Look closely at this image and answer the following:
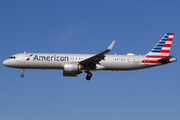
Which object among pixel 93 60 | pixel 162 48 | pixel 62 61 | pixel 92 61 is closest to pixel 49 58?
pixel 62 61

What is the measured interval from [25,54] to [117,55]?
45.1 ft

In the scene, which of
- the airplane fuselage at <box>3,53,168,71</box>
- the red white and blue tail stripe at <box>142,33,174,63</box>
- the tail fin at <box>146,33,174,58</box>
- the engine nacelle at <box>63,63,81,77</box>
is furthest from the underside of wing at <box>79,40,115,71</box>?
the tail fin at <box>146,33,174,58</box>

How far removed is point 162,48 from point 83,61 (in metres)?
13.9

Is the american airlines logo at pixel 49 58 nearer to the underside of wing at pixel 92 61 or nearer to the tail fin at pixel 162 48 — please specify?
the underside of wing at pixel 92 61

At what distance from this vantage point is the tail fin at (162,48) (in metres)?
48.5

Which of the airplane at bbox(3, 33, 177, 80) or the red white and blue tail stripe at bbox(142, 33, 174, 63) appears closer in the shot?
the airplane at bbox(3, 33, 177, 80)

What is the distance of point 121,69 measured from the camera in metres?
46.7

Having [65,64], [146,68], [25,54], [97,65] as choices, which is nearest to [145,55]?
[146,68]

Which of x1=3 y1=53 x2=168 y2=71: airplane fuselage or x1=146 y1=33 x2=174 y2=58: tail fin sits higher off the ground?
x1=146 y1=33 x2=174 y2=58: tail fin

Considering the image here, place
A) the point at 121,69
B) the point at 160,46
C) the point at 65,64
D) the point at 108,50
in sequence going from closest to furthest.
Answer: the point at 108,50 → the point at 65,64 → the point at 121,69 → the point at 160,46

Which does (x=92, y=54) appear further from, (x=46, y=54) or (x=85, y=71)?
(x=46, y=54)

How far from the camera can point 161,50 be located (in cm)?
4950

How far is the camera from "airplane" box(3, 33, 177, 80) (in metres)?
44.5

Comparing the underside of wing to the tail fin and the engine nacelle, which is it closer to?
the engine nacelle
